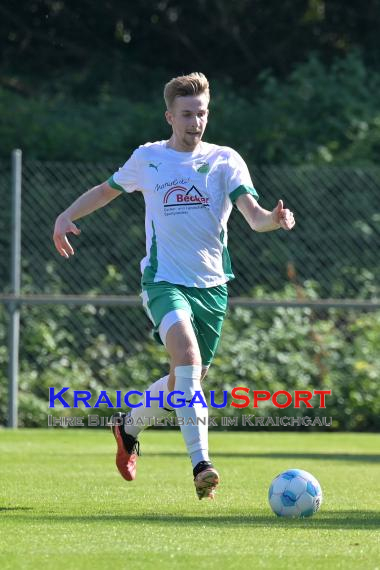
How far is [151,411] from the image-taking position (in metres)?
6.61

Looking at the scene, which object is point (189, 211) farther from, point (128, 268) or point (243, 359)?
point (128, 268)

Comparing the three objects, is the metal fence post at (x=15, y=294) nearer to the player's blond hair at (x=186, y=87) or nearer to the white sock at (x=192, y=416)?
the player's blond hair at (x=186, y=87)

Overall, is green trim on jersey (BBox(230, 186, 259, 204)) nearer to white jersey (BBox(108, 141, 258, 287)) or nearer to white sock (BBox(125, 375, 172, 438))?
white jersey (BBox(108, 141, 258, 287))

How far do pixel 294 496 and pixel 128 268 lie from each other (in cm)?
716

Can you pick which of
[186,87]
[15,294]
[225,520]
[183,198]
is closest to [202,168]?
[183,198]

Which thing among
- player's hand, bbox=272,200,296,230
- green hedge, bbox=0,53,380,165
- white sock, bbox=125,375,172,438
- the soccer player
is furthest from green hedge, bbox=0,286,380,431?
player's hand, bbox=272,200,296,230

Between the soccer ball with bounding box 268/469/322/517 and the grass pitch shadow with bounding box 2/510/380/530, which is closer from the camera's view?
the grass pitch shadow with bounding box 2/510/380/530

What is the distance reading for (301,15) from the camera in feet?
53.4

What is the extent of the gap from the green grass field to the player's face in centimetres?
174

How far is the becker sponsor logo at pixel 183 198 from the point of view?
625 cm

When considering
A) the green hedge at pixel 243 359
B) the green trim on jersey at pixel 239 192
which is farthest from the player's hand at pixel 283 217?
the green hedge at pixel 243 359

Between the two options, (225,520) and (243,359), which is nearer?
(225,520)

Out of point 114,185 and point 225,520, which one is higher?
point 114,185

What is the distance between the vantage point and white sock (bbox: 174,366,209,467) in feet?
18.7
